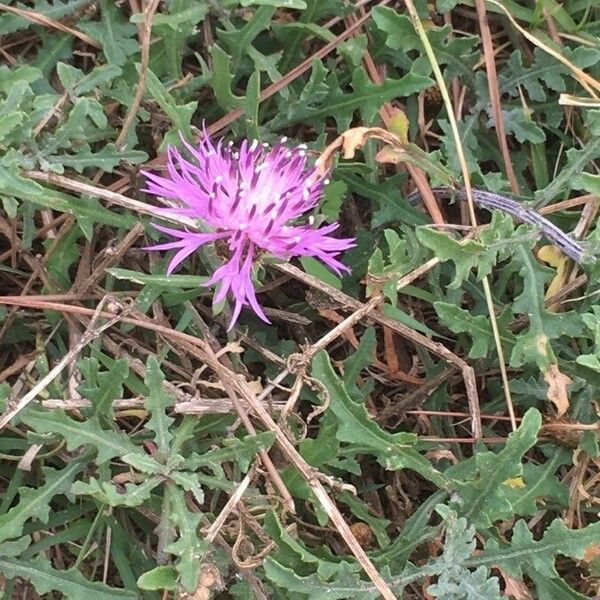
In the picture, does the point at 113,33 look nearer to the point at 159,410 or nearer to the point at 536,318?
the point at 159,410

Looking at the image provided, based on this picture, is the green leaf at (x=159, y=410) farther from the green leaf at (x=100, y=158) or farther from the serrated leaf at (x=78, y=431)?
the green leaf at (x=100, y=158)

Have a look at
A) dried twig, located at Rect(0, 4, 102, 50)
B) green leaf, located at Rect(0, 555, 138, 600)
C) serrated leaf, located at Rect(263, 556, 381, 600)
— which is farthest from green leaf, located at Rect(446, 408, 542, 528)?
dried twig, located at Rect(0, 4, 102, 50)

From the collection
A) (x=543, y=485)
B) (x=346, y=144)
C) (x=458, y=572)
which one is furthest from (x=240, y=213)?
(x=543, y=485)

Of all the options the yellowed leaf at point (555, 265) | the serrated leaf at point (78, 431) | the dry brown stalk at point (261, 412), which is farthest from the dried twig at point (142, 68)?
the yellowed leaf at point (555, 265)

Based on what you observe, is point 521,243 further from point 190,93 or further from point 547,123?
point 190,93

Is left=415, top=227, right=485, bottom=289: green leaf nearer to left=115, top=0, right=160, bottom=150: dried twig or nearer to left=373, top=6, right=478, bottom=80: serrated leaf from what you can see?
left=373, top=6, right=478, bottom=80: serrated leaf

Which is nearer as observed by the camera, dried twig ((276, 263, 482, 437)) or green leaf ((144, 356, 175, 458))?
green leaf ((144, 356, 175, 458))

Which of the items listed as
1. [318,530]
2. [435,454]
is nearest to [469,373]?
[435,454]
